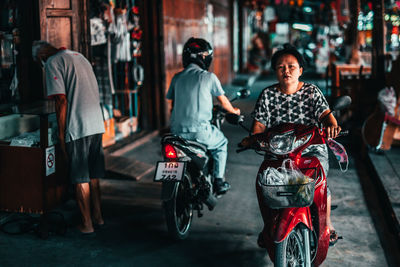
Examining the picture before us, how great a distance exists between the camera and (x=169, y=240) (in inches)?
208

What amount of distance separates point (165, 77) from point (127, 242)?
572cm

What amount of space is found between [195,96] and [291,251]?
2014mm

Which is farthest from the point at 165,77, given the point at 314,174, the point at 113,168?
the point at 314,174

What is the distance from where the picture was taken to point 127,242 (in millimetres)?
5234

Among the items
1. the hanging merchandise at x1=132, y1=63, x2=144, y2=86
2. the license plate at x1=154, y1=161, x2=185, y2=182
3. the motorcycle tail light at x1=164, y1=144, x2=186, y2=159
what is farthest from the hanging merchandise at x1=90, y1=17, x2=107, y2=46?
the license plate at x1=154, y1=161, x2=185, y2=182

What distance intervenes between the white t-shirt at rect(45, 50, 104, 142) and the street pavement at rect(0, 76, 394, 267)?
1085 mm

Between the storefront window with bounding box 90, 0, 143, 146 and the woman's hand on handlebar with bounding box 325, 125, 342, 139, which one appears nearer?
the woman's hand on handlebar with bounding box 325, 125, 342, 139

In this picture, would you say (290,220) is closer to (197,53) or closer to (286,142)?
(286,142)

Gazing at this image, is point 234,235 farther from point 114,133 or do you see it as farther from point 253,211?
point 114,133

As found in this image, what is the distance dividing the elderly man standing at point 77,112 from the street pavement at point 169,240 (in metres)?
0.44

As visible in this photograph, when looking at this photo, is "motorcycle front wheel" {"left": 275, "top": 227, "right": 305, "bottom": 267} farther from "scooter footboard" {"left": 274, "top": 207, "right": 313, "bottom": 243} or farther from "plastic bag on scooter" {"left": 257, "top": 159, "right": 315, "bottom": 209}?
"plastic bag on scooter" {"left": 257, "top": 159, "right": 315, "bottom": 209}

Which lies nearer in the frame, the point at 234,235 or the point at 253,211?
the point at 234,235

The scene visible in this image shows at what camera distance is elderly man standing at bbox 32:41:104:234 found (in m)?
5.10

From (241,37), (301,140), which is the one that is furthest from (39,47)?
(241,37)
